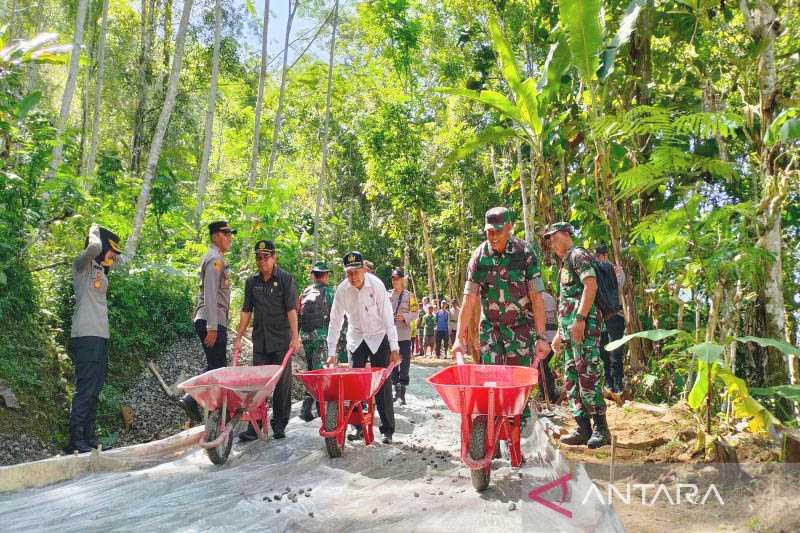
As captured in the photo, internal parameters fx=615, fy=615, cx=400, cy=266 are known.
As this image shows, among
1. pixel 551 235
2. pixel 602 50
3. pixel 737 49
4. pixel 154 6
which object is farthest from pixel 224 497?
pixel 154 6

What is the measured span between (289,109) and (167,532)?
2321 centimetres

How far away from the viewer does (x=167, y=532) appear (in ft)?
10.9

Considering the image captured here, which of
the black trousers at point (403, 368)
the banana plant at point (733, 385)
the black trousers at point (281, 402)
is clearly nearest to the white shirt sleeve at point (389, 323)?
the black trousers at point (281, 402)

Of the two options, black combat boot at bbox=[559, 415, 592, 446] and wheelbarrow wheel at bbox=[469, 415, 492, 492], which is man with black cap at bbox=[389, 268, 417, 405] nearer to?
black combat boot at bbox=[559, 415, 592, 446]

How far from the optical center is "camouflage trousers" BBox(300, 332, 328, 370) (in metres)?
7.86

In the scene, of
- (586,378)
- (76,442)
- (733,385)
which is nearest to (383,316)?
(586,378)

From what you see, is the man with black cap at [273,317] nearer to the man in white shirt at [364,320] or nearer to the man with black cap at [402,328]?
the man in white shirt at [364,320]

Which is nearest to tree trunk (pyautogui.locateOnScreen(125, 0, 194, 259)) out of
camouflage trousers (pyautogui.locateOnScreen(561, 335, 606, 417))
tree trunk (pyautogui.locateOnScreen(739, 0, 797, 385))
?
camouflage trousers (pyautogui.locateOnScreen(561, 335, 606, 417))

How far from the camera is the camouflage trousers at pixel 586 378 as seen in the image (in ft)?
17.0

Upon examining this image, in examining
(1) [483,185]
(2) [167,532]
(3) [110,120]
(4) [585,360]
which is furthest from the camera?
(1) [483,185]

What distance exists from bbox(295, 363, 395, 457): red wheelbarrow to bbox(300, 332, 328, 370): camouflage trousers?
2694mm

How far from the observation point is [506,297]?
481cm

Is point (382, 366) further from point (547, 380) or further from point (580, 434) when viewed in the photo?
point (547, 380)

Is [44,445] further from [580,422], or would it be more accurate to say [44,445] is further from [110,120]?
[110,120]
